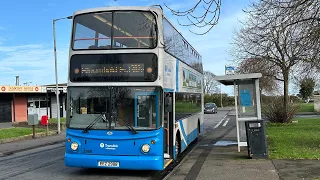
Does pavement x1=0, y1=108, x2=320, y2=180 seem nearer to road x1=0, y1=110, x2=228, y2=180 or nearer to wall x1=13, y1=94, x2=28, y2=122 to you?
road x1=0, y1=110, x2=228, y2=180

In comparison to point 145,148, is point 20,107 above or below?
above

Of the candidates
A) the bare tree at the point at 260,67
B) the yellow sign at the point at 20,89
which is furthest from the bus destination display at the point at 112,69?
the yellow sign at the point at 20,89

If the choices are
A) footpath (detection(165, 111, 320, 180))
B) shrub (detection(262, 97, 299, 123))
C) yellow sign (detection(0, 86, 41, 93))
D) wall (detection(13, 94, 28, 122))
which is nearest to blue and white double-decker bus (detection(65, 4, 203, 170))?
footpath (detection(165, 111, 320, 180))

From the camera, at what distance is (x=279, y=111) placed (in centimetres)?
2373

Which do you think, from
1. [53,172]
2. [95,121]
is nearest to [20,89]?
[53,172]

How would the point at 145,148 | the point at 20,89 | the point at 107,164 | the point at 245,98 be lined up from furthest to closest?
the point at 20,89 → the point at 245,98 → the point at 107,164 → the point at 145,148

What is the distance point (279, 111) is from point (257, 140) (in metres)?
14.2

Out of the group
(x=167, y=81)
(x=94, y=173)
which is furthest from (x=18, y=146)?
(x=167, y=81)

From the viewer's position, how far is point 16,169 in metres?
10.1

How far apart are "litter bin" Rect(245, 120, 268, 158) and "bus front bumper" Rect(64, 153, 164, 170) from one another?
3.40 m

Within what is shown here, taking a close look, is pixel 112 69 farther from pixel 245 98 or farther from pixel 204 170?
pixel 245 98

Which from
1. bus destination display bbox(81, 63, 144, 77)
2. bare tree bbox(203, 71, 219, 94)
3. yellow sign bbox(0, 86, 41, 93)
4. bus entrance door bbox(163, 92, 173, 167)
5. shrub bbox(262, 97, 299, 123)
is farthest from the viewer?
bare tree bbox(203, 71, 219, 94)

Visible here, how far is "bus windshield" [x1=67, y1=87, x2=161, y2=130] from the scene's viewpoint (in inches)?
332

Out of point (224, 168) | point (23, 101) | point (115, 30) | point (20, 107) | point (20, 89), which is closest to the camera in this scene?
point (115, 30)
